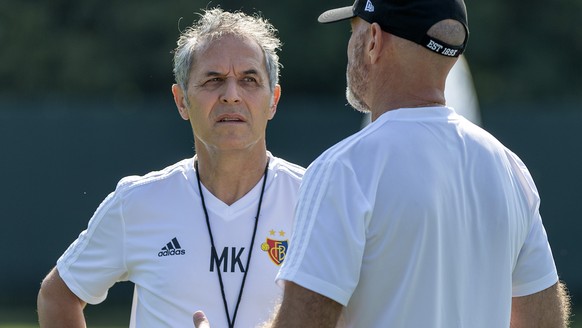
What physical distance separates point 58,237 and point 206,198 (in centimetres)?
1115

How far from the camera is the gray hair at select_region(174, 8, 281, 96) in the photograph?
442 cm

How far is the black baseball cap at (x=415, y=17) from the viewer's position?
3309mm

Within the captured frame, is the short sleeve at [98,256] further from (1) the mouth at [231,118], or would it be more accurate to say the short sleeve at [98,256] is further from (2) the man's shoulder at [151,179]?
(1) the mouth at [231,118]

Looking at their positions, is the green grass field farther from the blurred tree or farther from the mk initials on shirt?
the mk initials on shirt

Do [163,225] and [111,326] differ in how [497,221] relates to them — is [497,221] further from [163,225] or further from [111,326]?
[111,326]

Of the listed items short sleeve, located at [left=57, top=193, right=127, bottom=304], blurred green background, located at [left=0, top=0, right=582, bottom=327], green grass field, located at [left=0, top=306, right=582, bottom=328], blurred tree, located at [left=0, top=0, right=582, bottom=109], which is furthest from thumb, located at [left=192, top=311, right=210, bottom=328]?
blurred tree, located at [left=0, top=0, right=582, bottom=109]

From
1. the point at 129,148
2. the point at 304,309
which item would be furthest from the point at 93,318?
the point at 304,309

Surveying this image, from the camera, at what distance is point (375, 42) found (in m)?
3.35

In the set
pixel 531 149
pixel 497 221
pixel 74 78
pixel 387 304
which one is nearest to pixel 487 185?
pixel 497 221

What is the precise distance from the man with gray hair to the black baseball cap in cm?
111

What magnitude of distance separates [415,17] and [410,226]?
62cm

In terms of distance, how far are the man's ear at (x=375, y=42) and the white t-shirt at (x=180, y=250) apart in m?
1.16

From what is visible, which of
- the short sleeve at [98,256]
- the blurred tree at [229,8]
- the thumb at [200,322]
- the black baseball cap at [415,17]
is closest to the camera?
the black baseball cap at [415,17]

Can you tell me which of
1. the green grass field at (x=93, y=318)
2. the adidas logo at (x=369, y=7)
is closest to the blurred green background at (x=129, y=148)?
the green grass field at (x=93, y=318)
